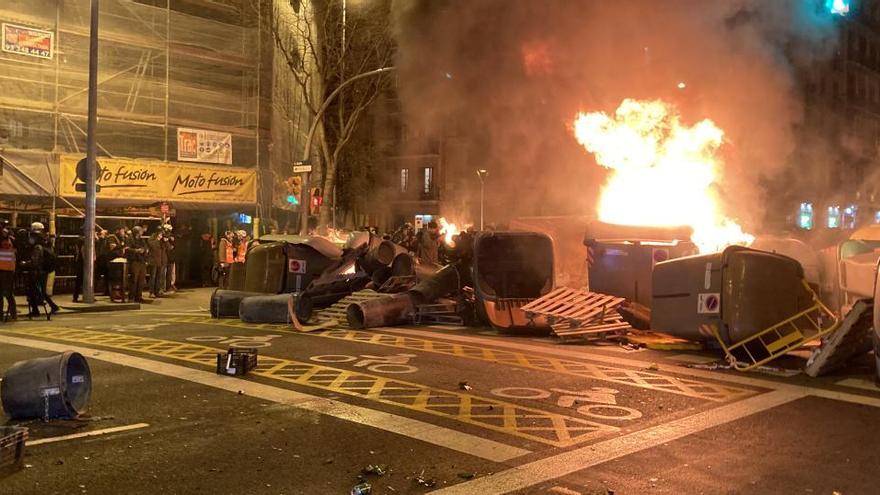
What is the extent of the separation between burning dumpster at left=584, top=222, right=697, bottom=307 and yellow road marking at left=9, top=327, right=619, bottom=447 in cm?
598

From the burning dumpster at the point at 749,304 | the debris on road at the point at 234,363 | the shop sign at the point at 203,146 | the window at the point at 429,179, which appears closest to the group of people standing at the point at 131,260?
→ the shop sign at the point at 203,146

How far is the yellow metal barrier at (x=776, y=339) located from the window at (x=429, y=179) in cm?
3710

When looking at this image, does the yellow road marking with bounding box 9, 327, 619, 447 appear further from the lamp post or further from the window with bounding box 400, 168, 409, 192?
the window with bounding box 400, 168, 409, 192

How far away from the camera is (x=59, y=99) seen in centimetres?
1775

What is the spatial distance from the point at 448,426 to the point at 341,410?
985mm

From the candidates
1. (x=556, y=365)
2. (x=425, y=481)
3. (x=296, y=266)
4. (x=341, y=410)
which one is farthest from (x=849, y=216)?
(x=425, y=481)

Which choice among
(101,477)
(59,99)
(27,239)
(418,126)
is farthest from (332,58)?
(101,477)

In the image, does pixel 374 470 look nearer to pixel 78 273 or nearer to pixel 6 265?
pixel 6 265

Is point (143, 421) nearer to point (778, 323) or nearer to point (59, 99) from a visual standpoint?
point (778, 323)

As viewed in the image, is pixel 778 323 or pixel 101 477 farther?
pixel 778 323

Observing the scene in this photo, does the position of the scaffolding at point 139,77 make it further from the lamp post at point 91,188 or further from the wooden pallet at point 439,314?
the wooden pallet at point 439,314

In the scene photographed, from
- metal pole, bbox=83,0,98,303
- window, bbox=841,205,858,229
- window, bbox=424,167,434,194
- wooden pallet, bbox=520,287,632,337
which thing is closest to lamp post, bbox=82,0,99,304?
metal pole, bbox=83,0,98,303

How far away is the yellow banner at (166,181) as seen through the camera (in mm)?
17773

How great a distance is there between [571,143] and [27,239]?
12702 mm
